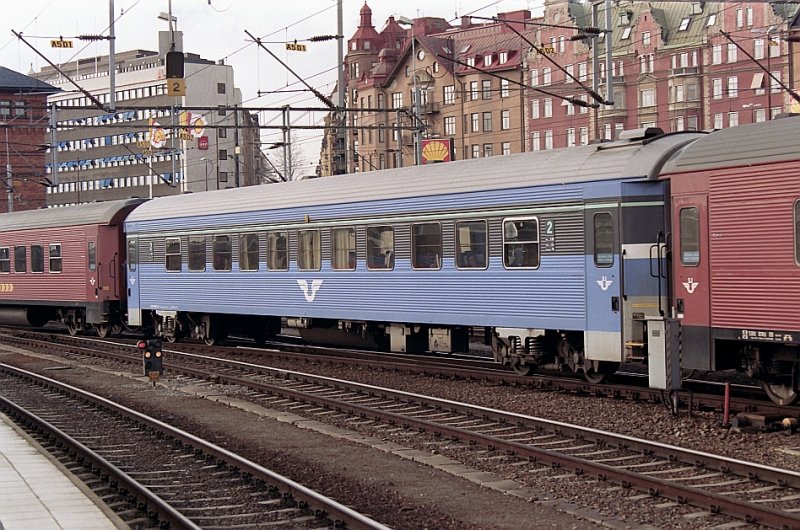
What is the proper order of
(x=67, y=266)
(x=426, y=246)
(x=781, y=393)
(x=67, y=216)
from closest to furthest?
(x=781, y=393) < (x=426, y=246) < (x=67, y=266) < (x=67, y=216)

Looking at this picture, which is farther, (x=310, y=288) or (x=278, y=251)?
(x=278, y=251)

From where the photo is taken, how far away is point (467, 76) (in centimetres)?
9531

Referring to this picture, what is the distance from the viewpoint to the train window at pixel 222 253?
28219mm

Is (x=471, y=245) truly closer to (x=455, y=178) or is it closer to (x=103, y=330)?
(x=455, y=178)

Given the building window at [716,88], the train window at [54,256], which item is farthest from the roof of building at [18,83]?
the train window at [54,256]

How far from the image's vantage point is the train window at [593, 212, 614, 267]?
17.7 metres

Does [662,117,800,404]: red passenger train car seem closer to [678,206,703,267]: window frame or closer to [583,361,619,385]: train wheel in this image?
[678,206,703,267]: window frame

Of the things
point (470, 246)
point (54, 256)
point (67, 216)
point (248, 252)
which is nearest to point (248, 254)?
point (248, 252)

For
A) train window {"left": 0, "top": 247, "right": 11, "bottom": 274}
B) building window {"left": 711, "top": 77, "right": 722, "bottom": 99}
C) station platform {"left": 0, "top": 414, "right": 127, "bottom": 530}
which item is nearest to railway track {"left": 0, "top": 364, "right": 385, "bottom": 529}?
station platform {"left": 0, "top": 414, "right": 127, "bottom": 530}

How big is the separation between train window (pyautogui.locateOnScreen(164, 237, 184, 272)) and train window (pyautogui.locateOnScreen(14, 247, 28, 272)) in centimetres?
843

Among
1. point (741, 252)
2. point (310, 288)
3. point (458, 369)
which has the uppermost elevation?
point (741, 252)

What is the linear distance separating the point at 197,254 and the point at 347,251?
652 centimetres

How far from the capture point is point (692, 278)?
16062 mm

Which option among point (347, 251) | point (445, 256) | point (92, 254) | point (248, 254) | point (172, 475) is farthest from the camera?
point (92, 254)
